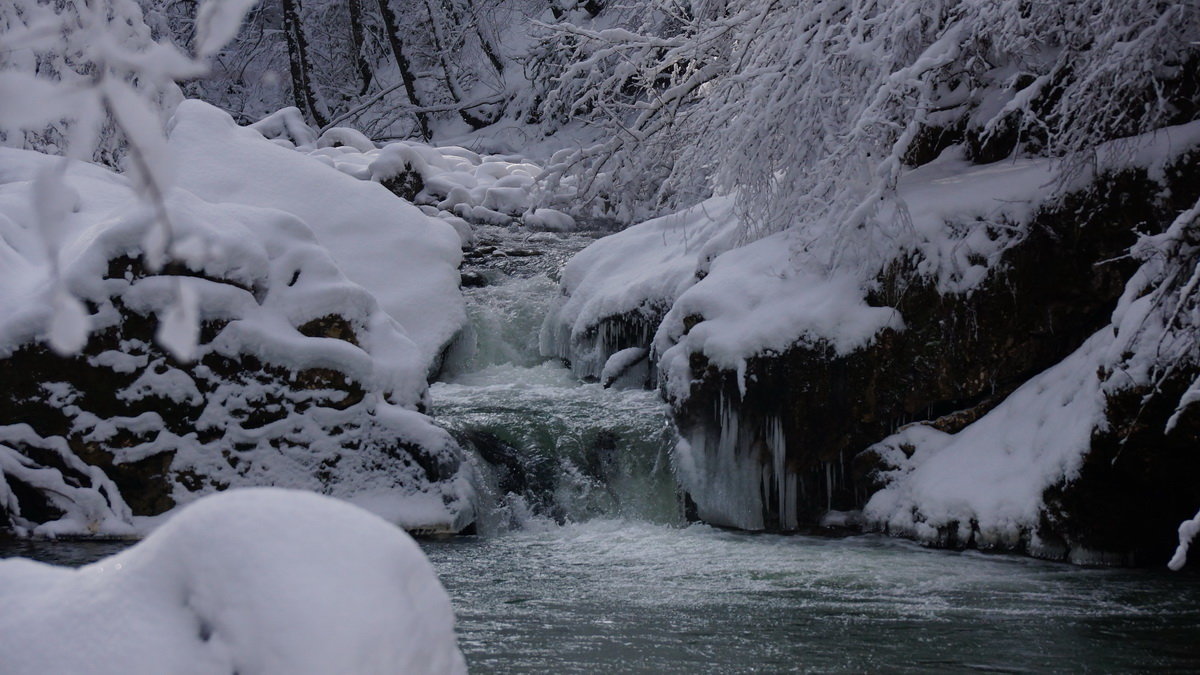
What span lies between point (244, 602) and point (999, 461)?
4.81 m

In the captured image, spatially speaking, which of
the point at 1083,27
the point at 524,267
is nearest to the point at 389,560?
the point at 1083,27

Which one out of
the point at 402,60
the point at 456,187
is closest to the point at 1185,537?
the point at 456,187

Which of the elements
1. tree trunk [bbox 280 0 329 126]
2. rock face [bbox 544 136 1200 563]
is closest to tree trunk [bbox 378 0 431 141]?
tree trunk [bbox 280 0 329 126]

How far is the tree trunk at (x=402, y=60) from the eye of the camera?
18812mm

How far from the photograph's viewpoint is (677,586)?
5.16 meters

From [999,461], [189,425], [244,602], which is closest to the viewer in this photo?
[244,602]

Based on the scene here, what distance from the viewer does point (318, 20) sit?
963 inches

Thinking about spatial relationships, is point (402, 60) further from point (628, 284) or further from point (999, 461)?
point (999, 461)

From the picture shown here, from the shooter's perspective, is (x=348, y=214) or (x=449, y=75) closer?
(x=348, y=214)

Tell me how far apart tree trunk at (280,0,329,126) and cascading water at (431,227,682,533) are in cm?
1250

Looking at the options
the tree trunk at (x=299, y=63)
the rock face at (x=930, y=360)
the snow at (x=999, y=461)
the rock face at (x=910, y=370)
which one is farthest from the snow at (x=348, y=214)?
the tree trunk at (x=299, y=63)

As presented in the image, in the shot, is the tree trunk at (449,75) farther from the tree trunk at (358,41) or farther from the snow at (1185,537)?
the snow at (1185,537)

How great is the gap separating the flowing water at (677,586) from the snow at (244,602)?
1.88 m

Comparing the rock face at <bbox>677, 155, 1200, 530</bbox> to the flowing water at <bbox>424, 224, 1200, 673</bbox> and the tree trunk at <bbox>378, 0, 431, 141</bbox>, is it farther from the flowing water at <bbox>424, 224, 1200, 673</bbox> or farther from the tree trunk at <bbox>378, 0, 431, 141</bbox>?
the tree trunk at <bbox>378, 0, 431, 141</bbox>
